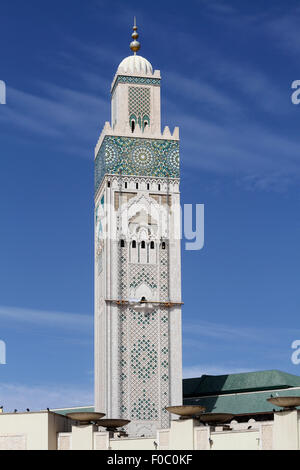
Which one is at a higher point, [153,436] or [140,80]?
[140,80]

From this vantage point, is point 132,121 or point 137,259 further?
point 132,121

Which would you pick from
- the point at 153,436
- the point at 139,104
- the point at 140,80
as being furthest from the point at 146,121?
the point at 153,436

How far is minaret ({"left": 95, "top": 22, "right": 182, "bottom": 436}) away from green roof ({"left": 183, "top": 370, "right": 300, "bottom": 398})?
3.37m

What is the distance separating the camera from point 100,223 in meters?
49.3

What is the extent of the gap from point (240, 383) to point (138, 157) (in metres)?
10.9

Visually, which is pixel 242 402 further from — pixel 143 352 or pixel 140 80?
pixel 140 80

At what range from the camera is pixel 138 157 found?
1919 inches

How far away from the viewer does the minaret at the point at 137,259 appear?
4600 cm

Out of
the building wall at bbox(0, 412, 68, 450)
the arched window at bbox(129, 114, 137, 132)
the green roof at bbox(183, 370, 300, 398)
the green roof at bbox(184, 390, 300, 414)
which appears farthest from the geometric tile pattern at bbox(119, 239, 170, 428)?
the building wall at bbox(0, 412, 68, 450)

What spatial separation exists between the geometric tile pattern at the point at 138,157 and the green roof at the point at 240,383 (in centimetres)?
939

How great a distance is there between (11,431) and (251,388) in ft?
43.9

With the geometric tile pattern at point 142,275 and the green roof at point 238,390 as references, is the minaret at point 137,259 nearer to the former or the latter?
the geometric tile pattern at point 142,275

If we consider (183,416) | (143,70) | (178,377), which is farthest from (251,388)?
(143,70)

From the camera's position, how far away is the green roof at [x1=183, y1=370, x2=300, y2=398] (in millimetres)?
48062
